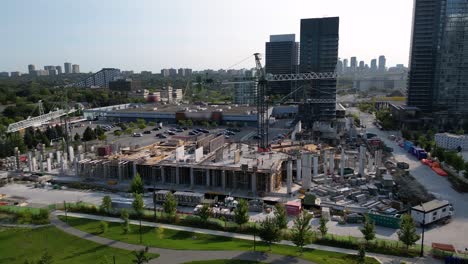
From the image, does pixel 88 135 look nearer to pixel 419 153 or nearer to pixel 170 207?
pixel 170 207

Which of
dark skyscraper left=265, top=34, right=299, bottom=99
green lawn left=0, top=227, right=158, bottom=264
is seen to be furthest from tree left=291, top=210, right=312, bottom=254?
dark skyscraper left=265, top=34, right=299, bottom=99

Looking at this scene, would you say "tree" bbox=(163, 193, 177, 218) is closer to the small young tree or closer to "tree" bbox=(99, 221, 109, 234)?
the small young tree

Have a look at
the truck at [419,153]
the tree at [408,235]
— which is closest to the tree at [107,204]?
the tree at [408,235]

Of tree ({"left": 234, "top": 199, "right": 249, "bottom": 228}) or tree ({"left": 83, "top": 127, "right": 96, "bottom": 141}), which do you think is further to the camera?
tree ({"left": 83, "top": 127, "right": 96, "bottom": 141})

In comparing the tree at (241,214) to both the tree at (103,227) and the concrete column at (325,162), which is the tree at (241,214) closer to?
the tree at (103,227)

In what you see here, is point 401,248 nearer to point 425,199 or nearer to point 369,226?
point 369,226

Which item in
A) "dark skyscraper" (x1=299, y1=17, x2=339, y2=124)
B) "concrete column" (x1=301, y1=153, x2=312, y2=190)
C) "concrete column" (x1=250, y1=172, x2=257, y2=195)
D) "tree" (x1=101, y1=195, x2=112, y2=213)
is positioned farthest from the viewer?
"dark skyscraper" (x1=299, y1=17, x2=339, y2=124)
